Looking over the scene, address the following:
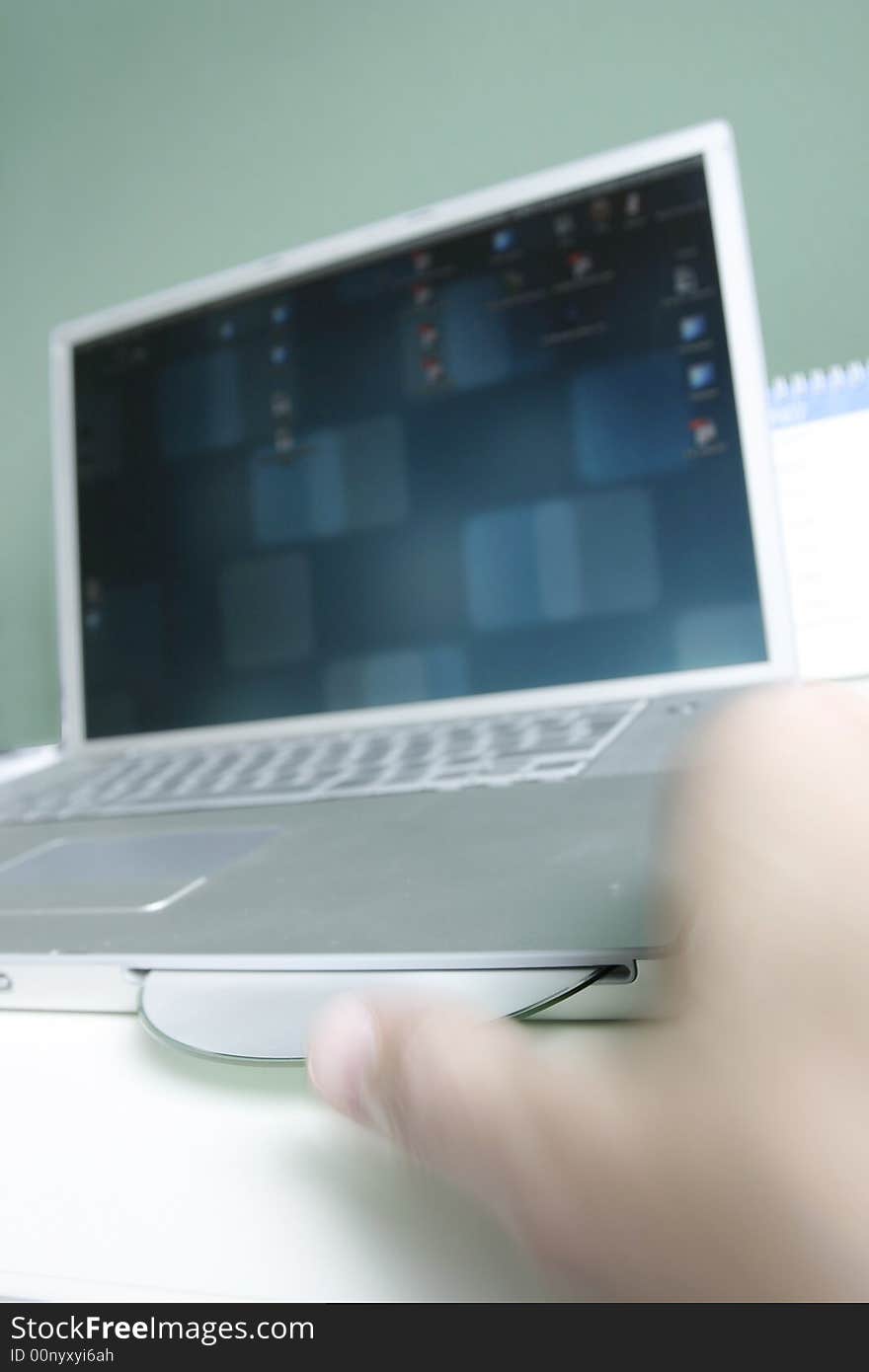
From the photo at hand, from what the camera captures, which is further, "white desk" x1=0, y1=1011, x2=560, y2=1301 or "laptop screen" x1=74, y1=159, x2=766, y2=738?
"laptop screen" x1=74, y1=159, x2=766, y2=738

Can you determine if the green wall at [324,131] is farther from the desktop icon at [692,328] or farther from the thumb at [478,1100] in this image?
the thumb at [478,1100]

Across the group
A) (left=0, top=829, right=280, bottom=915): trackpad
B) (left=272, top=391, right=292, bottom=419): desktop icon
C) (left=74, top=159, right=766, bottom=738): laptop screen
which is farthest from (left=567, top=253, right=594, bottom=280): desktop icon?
(left=0, top=829, right=280, bottom=915): trackpad

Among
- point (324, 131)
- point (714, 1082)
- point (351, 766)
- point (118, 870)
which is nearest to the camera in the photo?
point (714, 1082)

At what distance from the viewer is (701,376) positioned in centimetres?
62

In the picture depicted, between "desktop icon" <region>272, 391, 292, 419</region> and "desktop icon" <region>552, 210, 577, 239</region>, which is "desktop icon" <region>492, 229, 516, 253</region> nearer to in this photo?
"desktop icon" <region>552, 210, 577, 239</region>

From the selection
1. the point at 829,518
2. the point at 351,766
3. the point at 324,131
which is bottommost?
the point at 351,766

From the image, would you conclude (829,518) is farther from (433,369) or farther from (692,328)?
(433,369)

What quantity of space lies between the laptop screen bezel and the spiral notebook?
0.08m

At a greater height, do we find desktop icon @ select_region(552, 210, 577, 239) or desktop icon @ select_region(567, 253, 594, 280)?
desktop icon @ select_region(552, 210, 577, 239)

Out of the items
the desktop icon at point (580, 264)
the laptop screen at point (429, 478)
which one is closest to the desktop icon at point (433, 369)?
the laptop screen at point (429, 478)

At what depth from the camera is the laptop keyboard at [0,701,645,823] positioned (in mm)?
457

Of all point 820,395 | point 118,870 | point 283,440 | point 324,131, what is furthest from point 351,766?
point 324,131

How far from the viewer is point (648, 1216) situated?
14 cm

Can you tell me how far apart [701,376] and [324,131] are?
20.4 inches
